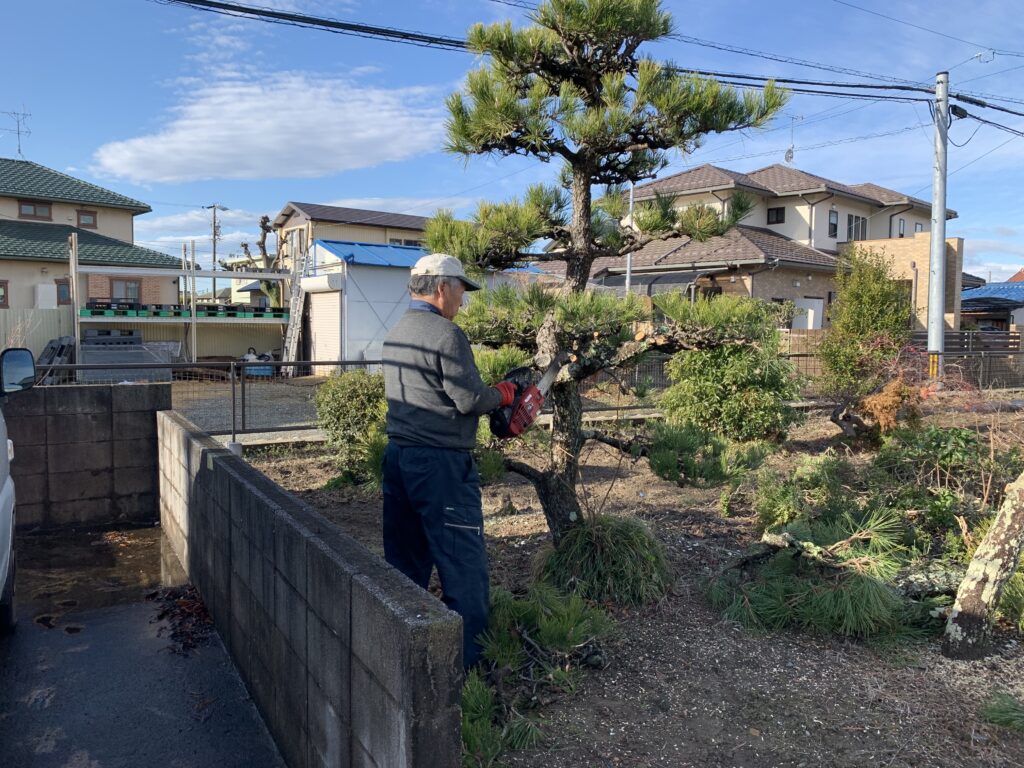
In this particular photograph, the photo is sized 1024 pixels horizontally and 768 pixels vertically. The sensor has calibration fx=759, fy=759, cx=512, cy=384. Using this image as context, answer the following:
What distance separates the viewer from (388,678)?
6.56 ft

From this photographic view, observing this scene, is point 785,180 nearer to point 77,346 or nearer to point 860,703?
point 77,346

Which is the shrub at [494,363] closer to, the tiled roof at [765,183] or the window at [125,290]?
the tiled roof at [765,183]

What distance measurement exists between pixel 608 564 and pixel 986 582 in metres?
1.69

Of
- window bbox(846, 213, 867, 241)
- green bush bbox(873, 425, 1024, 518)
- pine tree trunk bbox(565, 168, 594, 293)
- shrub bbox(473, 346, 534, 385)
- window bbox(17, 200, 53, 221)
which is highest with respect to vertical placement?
window bbox(17, 200, 53, 221)

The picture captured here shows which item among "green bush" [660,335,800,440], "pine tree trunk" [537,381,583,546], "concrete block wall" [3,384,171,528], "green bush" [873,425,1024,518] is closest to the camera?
"pine tree trunk" [537,381,583,546]

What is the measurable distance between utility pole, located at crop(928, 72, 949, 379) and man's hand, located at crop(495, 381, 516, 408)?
1326cm

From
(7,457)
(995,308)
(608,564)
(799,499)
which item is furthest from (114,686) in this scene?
(995,308)

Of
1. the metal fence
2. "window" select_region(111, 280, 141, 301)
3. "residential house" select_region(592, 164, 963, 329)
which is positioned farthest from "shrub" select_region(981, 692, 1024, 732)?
"window" select_region(111, 280, 141, 301)

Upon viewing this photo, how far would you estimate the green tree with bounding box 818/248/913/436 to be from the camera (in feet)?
36.9

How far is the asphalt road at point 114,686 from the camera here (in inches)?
119

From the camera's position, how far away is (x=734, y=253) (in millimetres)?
19594

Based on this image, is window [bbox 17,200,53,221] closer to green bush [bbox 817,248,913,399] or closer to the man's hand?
green bush [bbox 817,248,913,399]

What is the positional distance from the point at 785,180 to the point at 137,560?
22.6 metres

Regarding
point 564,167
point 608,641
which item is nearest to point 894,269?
point 564,167
